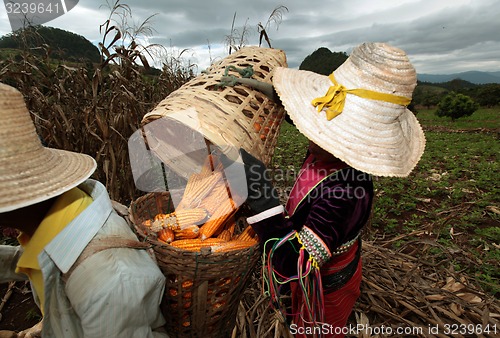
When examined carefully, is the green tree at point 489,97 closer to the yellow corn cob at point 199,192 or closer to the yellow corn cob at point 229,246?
the yellow corn cob at point 199,192

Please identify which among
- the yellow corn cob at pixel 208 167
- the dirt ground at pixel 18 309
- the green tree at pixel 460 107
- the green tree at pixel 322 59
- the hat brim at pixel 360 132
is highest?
the green tree at pixel 322 59

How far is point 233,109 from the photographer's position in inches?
63.1

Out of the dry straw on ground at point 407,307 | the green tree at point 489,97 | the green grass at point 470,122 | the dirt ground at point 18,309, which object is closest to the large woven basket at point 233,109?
the dry straw on ground at point 407,307

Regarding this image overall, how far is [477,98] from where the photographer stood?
27.2 metres

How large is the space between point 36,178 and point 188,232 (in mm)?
943

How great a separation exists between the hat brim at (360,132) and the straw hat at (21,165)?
0.99 m

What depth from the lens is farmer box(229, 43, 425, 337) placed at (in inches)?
52.9

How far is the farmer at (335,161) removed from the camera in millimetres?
1344

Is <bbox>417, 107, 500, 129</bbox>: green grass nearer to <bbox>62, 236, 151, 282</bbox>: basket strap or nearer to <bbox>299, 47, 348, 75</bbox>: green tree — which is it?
<bbox>62, 236, 151, 282</bbox>: basket strap

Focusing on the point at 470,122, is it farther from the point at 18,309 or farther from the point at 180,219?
the point at 18,309

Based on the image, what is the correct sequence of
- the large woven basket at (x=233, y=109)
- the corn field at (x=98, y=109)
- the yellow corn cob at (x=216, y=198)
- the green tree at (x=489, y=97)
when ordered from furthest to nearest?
the green tree at (x=489, y=97), the corn field at (x=98, y=109), the yellow corn cob at (x=216, y=198), the large woven basket at (x=233, y=109)

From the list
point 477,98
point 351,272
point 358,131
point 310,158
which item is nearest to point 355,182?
point 358,131

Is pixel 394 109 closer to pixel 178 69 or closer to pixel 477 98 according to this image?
pixel 178 69

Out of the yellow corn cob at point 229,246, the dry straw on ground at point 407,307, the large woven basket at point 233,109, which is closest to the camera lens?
the large woven basket at point 233,109
